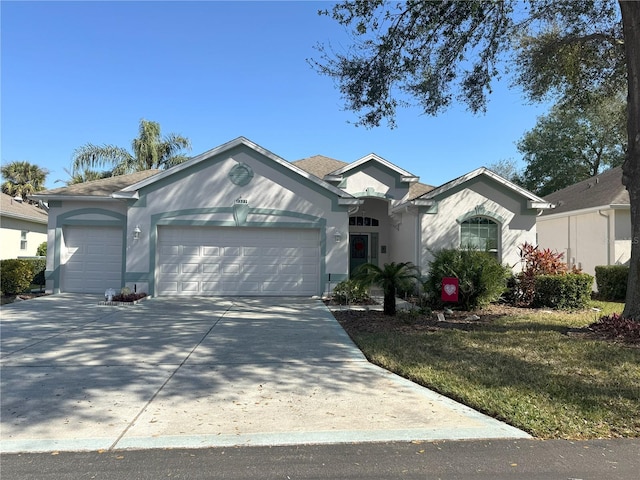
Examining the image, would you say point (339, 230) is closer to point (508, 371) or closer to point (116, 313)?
point (116, 313)

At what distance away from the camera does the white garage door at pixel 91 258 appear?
562 inches

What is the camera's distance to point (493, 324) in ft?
32.0

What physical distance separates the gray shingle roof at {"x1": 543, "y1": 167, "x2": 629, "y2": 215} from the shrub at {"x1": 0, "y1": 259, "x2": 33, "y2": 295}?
62.1 ft

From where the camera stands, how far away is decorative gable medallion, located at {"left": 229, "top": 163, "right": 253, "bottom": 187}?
13852 millimetres

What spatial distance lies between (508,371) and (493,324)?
3.95m

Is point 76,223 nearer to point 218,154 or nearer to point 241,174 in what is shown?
point 218,154

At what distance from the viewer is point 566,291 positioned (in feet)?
40.8

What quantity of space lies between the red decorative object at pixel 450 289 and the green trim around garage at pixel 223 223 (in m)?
4.39

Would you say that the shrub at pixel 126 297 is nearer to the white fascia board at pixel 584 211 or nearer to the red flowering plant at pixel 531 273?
the red flowering plant at pixel 531 273

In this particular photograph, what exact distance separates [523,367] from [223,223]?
988 cm

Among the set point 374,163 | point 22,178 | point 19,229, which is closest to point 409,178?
point 374,163

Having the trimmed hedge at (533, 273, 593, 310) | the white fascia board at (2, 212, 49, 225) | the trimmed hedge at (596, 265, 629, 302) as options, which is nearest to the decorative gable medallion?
the trimmed hedge at (533, 273, 593, 310)

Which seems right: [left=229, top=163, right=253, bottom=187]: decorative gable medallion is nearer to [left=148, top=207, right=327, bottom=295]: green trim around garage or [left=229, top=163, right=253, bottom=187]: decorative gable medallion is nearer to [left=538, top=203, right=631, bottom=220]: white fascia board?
[left=148, top=207, right=327, bottom=295]: green trim around garage

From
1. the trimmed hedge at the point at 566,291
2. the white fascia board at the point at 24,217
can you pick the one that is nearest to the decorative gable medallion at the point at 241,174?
the trimmed hedge at the point at 566,291
